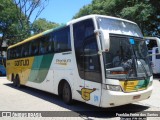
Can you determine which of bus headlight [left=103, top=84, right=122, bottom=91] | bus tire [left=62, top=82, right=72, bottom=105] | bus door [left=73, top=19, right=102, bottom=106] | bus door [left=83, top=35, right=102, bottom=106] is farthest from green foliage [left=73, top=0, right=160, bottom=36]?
bus headlight [left=103, top=84, right=122, bottom=91]

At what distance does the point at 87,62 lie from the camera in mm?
9266

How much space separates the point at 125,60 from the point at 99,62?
89 centimetres

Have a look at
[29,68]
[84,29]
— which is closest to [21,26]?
[29,68]

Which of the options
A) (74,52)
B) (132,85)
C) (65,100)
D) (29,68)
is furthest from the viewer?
(29,68)

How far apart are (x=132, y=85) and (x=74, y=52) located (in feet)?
8.48

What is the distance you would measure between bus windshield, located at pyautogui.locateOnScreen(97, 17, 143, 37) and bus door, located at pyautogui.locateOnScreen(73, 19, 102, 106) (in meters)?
0.36

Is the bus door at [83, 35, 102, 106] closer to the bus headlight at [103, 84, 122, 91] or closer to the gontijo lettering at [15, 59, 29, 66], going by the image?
the bus headlight at [103, 84, 122, 91]

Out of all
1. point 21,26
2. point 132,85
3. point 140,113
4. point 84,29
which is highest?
point 21,26

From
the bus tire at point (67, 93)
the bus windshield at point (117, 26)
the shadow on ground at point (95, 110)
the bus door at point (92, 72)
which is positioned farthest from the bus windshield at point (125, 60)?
the bus tire at point (67, 93)

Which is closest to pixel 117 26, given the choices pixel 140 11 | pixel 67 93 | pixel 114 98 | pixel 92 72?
pixel 92 72

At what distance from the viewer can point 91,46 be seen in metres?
9.02

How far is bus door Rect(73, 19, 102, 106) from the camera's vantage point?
28.5 feet

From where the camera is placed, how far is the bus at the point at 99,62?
8391 millimetres

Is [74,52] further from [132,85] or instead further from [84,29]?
[132,85]
